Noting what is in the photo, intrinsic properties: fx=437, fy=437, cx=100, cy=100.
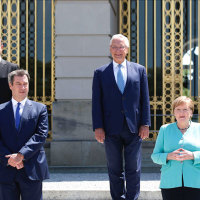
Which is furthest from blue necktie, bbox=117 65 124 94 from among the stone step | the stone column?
the stone column

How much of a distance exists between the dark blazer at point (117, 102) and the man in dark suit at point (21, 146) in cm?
82

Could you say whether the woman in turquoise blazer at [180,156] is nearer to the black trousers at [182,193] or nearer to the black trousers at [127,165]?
the black trousers at [182,193]

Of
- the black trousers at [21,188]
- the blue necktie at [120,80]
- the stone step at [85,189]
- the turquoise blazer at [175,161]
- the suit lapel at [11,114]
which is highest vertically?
the blue necktie at [120,80]

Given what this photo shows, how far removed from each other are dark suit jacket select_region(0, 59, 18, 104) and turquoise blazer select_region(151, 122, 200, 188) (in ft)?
5.88

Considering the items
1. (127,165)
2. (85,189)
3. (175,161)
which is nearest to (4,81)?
(127,165)

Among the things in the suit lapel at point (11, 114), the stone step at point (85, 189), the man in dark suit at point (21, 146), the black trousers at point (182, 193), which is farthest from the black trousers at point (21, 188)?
the stone step at point (85, 189)

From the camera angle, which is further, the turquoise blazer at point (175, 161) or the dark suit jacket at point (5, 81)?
the dark suit jacket at point (5, 81)

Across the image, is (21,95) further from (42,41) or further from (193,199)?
(42,41)

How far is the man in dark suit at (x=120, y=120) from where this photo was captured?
440 centimetres

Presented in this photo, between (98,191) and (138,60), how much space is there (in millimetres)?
3369

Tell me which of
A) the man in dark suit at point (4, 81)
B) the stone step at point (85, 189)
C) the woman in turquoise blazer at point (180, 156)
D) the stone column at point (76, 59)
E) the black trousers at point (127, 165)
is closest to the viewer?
the woman in turquoise blazer at point (180, 156)

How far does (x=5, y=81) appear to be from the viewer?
15.2 ft

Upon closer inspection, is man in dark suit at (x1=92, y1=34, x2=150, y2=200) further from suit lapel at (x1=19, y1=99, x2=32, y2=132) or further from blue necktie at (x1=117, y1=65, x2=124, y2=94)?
suit lapel at (x1=19, y1=99, x2=32, y2=132)

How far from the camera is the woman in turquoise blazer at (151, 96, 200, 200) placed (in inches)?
135
